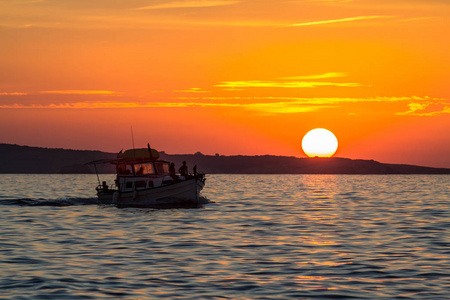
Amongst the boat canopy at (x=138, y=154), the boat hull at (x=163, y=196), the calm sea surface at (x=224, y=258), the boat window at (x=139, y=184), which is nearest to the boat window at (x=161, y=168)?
the boat canopy at (x=138, y=154)

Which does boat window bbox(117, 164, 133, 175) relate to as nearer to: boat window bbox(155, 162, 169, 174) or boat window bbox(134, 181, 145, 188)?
boat window bbox(134, 181, 145, 188)

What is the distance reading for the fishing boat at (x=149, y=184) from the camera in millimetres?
57844

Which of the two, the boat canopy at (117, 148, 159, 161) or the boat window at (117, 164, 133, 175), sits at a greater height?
the boat canopy at (117, 148, 159, 161)

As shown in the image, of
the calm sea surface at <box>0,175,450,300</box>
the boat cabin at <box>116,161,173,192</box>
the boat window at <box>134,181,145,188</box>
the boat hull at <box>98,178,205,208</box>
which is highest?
the boat cabin at <box>116,161,173,192</box>

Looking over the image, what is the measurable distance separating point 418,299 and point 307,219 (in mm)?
26977

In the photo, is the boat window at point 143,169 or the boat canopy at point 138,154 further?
the boat canopy at point 138,154

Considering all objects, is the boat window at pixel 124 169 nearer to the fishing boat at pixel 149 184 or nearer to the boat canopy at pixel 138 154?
the fishing boat at pixel 149 184

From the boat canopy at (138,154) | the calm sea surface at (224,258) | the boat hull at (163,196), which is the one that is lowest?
the calm sea surface at (224,258)

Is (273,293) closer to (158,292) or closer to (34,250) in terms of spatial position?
(158,292)

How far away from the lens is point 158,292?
19.2 meters

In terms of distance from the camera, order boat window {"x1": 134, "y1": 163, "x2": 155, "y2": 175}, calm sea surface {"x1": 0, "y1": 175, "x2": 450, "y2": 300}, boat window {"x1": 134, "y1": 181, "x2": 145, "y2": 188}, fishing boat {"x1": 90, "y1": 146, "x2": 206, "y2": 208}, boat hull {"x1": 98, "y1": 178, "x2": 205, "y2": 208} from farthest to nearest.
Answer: boat window {"x1": 134, "y1": 163, "x2": 155, "y2": 175} < boat window {"x1": 134, "y1": 181, "x2": 145, "y2": 188} < fishing boat {"x1": 90, "y1": 146, "x2": 206, "y2": 208} < boat hull {"x1": 98, "y1": 178, "x2": 205, "y2": 208} < calm sea surface {"x1": 0, "y1": 175, "x2": 450, "y2": 300}

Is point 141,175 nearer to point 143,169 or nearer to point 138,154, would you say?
point 143,169

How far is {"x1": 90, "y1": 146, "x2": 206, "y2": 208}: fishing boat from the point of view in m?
57.8

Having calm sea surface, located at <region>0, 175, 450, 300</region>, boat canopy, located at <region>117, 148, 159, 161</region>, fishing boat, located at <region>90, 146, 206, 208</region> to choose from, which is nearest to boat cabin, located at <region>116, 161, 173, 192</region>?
fishing boat, located at <region>90, 146, 206, 208</region>
